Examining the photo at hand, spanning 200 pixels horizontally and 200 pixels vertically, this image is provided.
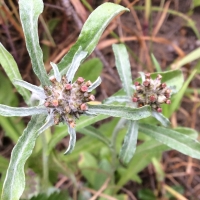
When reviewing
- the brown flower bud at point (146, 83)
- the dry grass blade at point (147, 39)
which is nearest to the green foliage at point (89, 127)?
the brown flower bud at point (146, 83)

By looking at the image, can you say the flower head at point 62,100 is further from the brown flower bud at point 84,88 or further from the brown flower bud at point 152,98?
the brown flower bud at point 152,98

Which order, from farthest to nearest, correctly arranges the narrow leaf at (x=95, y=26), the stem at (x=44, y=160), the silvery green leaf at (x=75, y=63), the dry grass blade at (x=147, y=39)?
the dry grass blade at (x=147, y=39) < the stem at (x=44, y=160) < the narrow leaf at (x=95, y=26) < the silvery green leaf at (x=75, y=63)

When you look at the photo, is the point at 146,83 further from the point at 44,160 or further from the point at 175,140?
the point at 44,160

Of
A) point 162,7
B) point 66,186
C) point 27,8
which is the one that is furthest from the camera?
point 162,7

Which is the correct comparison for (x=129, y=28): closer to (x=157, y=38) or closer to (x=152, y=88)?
(x=157, y=38)

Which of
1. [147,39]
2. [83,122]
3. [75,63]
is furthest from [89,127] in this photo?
[147,39]

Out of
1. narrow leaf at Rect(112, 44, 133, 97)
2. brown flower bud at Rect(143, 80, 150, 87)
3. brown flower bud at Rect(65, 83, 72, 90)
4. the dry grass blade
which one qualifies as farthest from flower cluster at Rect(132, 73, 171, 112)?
the dry grass blade

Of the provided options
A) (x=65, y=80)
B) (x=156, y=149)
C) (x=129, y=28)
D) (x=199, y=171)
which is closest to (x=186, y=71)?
(x=129, y=28)
